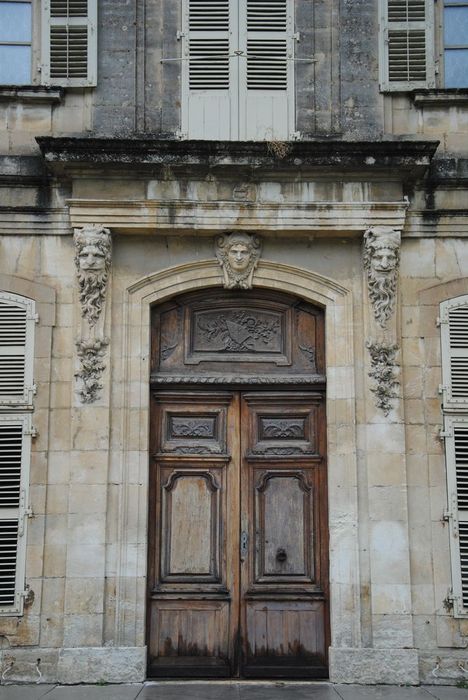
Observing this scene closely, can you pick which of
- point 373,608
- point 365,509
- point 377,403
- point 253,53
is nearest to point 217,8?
point 253,53

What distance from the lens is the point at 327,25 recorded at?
28.0 feet

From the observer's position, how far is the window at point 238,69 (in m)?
8.41

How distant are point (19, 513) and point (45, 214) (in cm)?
262

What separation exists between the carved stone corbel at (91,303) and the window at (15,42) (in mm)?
1721

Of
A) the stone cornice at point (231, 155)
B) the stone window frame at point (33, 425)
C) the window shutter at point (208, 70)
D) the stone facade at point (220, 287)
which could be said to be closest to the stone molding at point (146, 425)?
the stone facade at point (220, 287)

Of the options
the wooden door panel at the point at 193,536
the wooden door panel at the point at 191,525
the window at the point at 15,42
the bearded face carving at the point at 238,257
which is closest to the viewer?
the wooden door panel at the point at 193,536

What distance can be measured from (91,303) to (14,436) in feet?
4.32

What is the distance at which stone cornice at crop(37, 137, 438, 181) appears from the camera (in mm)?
7859

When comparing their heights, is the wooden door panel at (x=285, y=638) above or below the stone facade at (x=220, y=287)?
below

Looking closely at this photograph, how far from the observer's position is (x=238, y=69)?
8.55 m

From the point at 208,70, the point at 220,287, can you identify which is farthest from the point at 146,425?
the point at 208,70

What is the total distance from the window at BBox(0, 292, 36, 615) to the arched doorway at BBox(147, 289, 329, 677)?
3.57 feet

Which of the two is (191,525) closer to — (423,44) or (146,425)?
(146,425)

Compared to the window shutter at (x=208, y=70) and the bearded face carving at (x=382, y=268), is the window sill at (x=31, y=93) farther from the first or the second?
the bearded face carving at (x=382, y=268)
